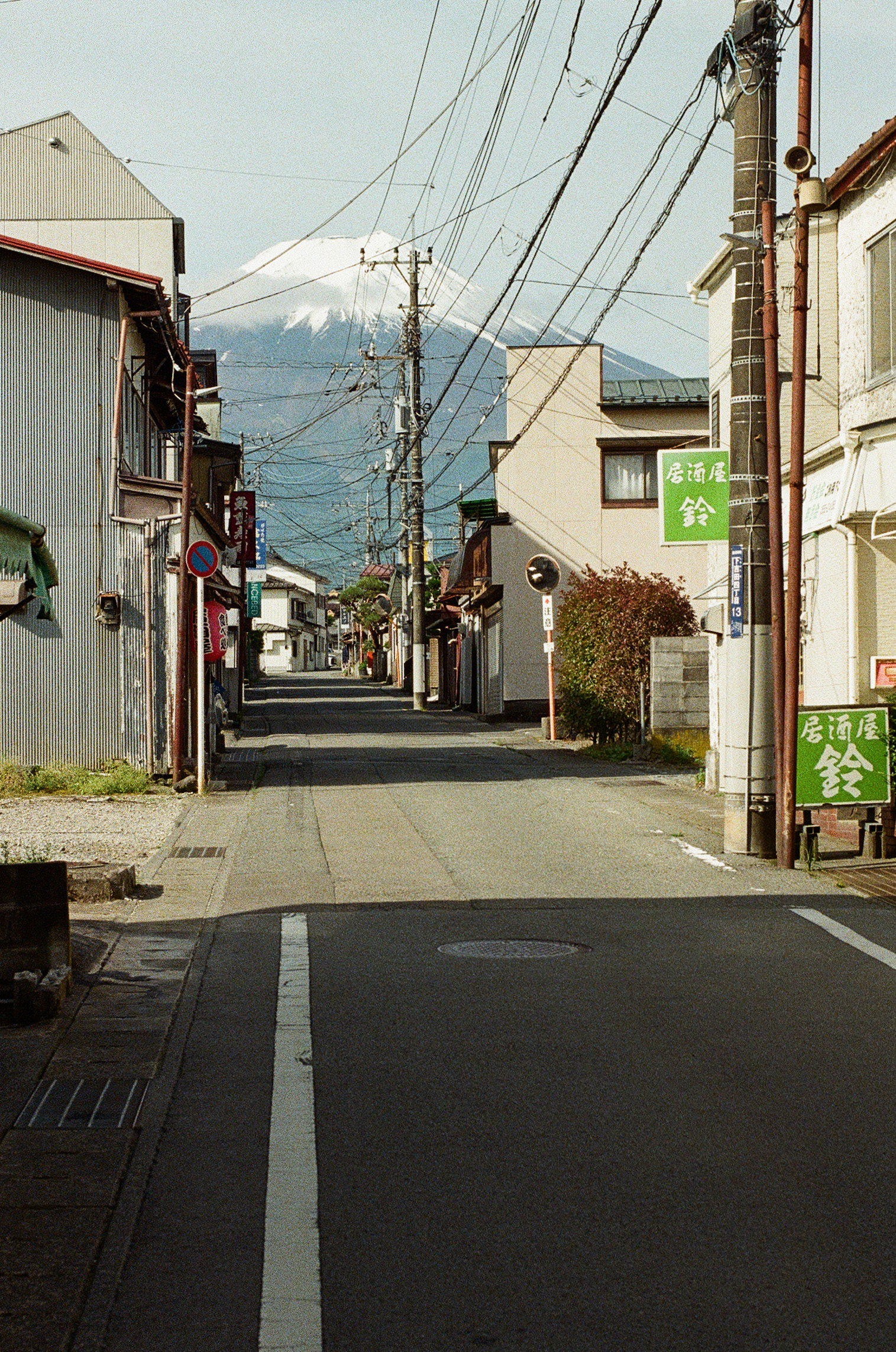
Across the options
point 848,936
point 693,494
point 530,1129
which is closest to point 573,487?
point 693,494

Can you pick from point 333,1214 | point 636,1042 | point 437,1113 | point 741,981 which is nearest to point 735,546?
point 741,981

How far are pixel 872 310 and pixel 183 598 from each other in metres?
10.0

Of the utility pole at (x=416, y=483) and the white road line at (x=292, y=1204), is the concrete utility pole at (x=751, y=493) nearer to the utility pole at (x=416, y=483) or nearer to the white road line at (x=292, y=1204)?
the white road line at (x=292, y=1204)

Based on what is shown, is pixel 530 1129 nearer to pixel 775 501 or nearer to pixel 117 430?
pixel 775 501

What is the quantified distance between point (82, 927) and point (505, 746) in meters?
19.1

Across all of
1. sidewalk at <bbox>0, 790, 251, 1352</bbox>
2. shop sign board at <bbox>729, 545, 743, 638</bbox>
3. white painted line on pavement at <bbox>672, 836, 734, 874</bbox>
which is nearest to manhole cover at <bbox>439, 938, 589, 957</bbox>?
sidewalk at <bbox>0, 790, 251, 1352</bbox>

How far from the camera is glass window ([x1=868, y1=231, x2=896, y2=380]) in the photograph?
14445 millimetres

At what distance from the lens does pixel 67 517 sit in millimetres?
19500

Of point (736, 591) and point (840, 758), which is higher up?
point (736, 591)

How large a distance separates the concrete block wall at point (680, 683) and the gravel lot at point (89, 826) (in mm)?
9009

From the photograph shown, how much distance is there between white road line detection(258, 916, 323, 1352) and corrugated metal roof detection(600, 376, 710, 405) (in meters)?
32.1

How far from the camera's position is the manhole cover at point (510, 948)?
338 inches

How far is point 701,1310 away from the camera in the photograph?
12.2 feet

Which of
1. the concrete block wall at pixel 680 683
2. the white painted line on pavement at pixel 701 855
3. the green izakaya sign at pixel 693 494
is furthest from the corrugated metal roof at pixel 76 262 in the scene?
the white painted line on pavement at pixel 701 855
